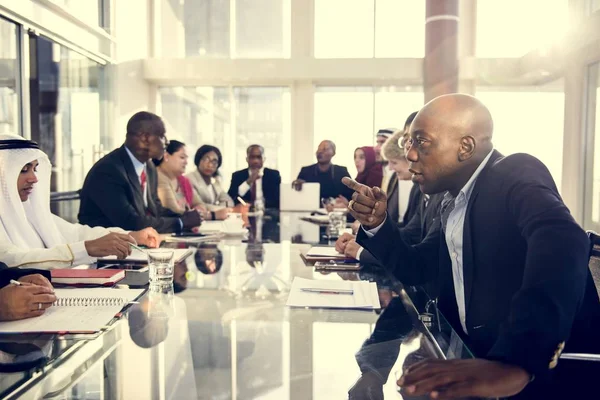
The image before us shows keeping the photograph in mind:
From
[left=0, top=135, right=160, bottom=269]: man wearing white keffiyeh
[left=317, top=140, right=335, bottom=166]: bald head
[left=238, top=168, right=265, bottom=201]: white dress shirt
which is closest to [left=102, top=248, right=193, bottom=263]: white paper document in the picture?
[left=0, top=135, right=160, bottom=269]: man wearing white keffiyeh

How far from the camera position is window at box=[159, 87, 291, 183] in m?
8.93

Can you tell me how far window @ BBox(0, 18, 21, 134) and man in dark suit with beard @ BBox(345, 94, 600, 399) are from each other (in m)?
4.40

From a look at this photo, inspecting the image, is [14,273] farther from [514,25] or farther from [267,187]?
[514,25]

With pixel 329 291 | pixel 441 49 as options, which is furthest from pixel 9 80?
pixel 441 49

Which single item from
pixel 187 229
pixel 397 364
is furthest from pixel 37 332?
pixel 187 229

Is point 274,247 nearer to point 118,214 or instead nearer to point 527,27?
point 118,214

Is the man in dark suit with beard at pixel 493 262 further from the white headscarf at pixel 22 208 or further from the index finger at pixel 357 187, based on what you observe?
the white headscarf at pixel 22 208

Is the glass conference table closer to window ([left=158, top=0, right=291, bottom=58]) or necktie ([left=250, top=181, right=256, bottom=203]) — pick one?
necktie ([left=250, top=181, right=256, bottom=203])

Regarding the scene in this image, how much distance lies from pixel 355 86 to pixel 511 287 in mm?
7722

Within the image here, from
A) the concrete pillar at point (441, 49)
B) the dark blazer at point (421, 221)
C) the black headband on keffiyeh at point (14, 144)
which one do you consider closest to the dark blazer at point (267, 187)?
the dark blazer at point (421, 221)

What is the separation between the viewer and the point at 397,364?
3.46 ft

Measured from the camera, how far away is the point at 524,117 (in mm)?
8547

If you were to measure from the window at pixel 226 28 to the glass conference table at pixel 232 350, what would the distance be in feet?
25.4

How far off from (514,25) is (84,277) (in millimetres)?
8201
